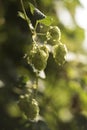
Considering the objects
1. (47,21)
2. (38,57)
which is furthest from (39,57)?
(47,21)

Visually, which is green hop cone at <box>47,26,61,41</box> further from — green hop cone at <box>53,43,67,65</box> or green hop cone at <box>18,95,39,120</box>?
green hop cone at <box>18,95,39,120</box>

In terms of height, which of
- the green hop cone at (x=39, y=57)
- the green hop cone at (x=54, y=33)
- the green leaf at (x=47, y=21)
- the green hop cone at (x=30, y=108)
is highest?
the green leaf at (x=47, y=21)

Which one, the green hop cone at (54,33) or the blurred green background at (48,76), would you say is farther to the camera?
the blurred green background at (48,76)

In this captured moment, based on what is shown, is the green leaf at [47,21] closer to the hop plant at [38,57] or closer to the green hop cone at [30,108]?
the hop plant at [38,57]

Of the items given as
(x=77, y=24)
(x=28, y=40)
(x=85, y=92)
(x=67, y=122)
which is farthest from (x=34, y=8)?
(x=77, y=24)

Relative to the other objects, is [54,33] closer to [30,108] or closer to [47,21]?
[47,21]

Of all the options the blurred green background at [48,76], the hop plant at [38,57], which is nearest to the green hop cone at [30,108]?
the hop plant at [38,57]

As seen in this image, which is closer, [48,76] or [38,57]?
[38,57]

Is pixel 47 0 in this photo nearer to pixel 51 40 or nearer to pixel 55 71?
pixel 55 71
